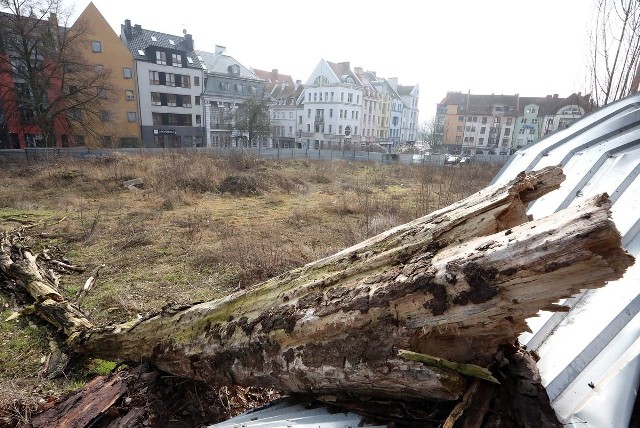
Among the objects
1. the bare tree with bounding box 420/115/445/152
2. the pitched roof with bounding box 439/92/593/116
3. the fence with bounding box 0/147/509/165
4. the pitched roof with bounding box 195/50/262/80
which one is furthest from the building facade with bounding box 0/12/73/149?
the pitched roof with bounding box 439/92/593/116

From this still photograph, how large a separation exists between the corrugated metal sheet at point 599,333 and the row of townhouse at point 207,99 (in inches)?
1384

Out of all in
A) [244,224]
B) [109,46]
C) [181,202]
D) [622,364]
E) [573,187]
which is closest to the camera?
[622,364]

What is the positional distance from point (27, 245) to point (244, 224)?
5005 millimetres

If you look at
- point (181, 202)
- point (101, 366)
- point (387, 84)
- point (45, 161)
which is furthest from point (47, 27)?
point (387, 84)

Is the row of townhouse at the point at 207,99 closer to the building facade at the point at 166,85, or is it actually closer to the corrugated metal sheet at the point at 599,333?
the building facade at the point at 166,85

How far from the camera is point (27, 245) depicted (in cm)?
768

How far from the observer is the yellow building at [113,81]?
32.7 metres

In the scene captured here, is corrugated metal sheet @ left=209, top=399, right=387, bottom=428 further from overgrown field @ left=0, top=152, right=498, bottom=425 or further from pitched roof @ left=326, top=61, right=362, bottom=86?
pitched roof @ left=326, top=61, right=362, bottom=86

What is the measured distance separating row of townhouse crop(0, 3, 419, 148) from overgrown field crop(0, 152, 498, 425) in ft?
62.4

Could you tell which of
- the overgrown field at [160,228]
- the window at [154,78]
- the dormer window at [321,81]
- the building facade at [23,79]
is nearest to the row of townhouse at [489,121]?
the dormer window at [321,81]

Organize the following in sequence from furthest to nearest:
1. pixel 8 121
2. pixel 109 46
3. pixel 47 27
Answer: pixel 109 46
pixel 8 121
pixel 47 27

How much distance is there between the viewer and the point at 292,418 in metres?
2.04

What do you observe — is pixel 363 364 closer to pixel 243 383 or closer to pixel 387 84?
pixel 243 383

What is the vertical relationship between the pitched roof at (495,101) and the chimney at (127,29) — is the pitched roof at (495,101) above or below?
below
